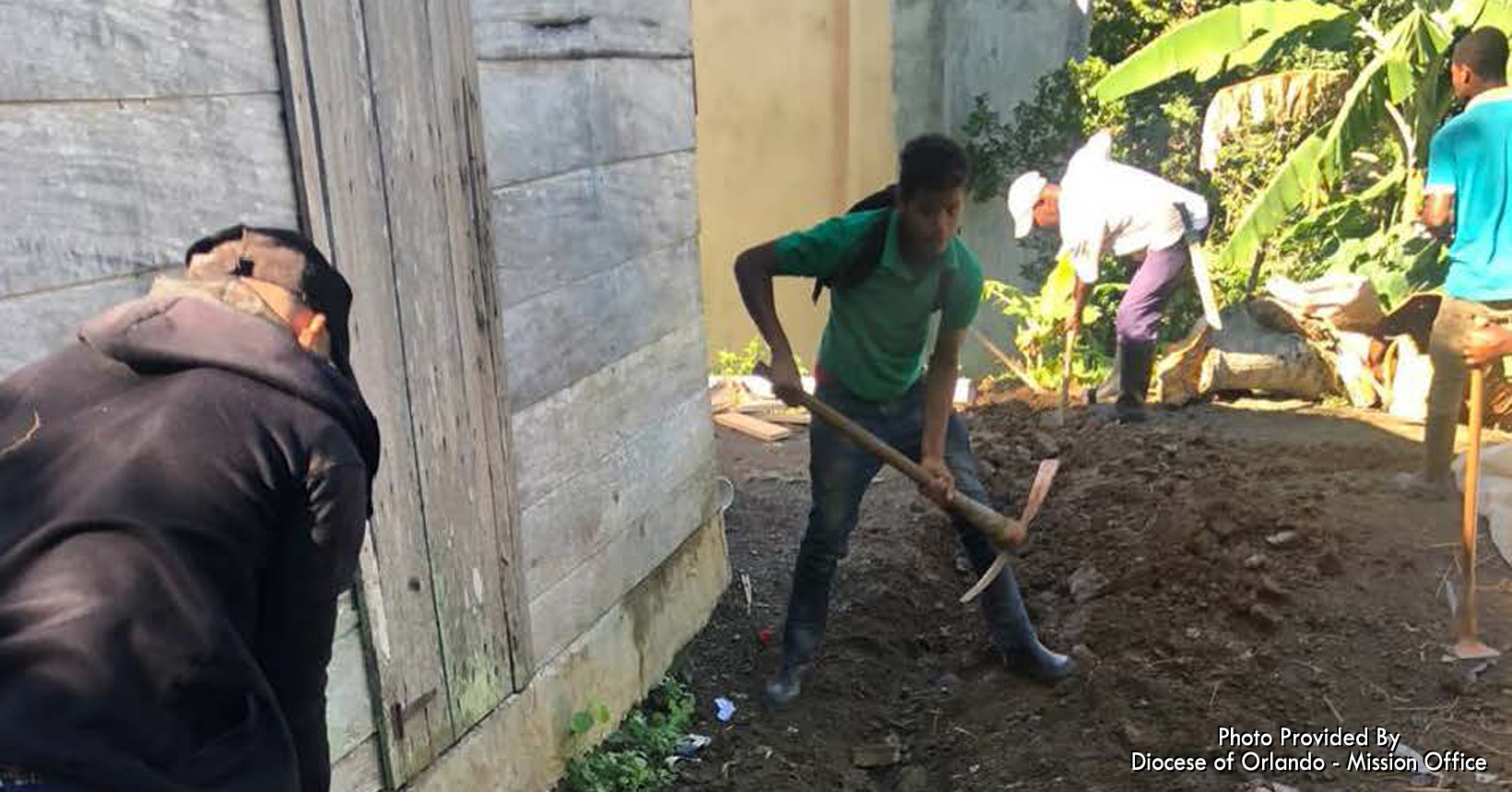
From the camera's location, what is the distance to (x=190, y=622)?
5.04ft

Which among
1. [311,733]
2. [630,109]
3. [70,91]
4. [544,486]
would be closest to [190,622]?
[311,733]

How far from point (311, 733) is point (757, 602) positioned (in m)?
3.09

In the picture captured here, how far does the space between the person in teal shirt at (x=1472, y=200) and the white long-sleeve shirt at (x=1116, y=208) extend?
1.99 meters

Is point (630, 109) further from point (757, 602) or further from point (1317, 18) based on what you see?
point (1317, 18)

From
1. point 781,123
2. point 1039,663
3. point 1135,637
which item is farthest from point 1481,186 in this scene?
point 781,123

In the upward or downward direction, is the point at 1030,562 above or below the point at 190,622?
below

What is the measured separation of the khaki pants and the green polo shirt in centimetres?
262

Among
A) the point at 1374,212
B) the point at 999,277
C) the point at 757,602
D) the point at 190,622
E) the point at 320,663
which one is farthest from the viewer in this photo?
the point at 999,277

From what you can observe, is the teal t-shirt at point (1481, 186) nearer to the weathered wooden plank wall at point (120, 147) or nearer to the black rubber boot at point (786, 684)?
the black rubber boot at point (786, 684)

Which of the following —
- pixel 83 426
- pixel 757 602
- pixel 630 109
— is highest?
pixel 630 109

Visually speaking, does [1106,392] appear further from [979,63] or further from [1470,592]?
[1470,592]

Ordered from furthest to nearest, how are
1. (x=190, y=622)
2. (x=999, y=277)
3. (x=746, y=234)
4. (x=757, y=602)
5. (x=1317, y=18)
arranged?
(x=999, y=277)
(x=746, y=234)
(x=1317, y=18)
(x=757, y=602)
(x=190, y=622)

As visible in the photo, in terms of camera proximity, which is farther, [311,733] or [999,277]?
[999,277]

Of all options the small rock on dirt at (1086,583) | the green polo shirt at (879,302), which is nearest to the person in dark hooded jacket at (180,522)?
the green polo shirt at (879,302)
